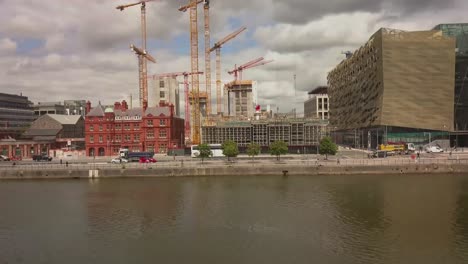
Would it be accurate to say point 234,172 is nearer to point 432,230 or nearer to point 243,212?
point 243,212

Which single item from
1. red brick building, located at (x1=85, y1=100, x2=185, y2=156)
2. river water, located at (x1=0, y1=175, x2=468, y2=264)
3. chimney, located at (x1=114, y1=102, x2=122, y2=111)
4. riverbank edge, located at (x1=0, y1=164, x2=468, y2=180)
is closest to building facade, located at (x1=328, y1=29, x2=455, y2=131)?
riverbank edge, located at (x1=0, y1=164, x2=468, y2=180)

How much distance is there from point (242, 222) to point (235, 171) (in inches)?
1327

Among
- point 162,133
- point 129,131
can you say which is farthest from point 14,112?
point 162,133

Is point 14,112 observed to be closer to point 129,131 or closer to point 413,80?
point 129,131

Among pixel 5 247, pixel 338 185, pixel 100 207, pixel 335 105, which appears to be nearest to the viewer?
pixel 5 247

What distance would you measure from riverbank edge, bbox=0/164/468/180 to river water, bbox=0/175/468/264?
7.29 meters

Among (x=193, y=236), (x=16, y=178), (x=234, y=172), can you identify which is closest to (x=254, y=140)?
(x=234, y=172)

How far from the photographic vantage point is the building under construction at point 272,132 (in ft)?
353

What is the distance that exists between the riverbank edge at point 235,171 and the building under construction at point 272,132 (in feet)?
114

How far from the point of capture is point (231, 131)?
4348 inches

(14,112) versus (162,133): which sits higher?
(14,112)

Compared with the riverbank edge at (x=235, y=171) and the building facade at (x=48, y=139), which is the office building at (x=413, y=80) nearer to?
the riverbank edge at (x=235, y=171)

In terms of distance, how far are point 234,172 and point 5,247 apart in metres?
43.8

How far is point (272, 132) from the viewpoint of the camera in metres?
109
